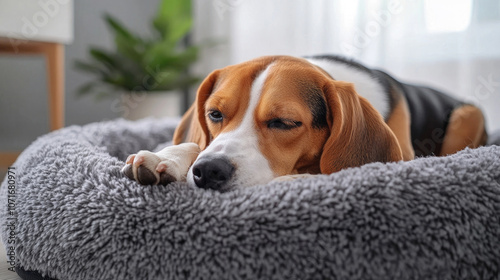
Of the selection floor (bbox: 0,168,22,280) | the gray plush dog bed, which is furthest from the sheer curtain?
floor (bbox: 0,168,22,280)

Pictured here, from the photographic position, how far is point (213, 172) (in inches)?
64.4

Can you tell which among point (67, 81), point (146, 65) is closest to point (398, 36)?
point (146, 65)

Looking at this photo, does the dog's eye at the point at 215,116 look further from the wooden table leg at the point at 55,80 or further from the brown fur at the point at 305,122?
the wooden table leg at the point at 55,80

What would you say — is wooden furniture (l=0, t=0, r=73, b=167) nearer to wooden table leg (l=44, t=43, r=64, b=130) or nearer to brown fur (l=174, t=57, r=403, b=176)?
wooden table leg (l=44, t=43, r=64, b=130)

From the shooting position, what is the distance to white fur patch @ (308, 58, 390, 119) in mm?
2357

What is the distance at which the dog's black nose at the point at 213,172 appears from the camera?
1.63 meters

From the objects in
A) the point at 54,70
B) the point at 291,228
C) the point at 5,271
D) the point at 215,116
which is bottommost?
the point at 5,271

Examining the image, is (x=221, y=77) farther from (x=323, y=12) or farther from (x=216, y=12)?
(x=216, y=12)

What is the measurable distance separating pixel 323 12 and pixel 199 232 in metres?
3.65

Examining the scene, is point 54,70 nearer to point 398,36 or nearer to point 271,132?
point 271,132

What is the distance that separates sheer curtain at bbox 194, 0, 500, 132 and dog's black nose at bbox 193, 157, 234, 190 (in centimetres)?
285

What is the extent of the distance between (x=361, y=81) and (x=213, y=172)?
47.4 inches

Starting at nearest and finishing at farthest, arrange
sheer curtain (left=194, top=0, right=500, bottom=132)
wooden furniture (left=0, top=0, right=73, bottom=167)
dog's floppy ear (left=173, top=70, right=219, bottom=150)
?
dog's floppy ear (left=173, top=70, right=219, bottom=150) < wooden furniture (left=0, top=0, right=73, bottom=167) < sheer curtain (left=194, top=0, right=500, bottom=132)

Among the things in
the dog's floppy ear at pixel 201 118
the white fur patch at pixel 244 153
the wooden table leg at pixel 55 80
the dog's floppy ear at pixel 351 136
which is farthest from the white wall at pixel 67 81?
the dog's floppy ear at pixel 351 136
